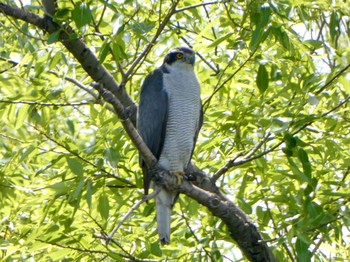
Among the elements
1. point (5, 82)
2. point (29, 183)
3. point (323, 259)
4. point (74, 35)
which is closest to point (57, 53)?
point (74, 35)

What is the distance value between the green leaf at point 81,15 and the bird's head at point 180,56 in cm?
185

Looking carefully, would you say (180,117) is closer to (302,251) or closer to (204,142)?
(204,142)

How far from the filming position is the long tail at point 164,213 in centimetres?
507

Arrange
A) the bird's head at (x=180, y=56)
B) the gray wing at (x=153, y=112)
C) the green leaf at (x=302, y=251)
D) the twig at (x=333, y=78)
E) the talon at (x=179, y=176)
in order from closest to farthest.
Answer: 1. the green leaf at (x=302, y=251)
2. the twig at (x=333, y=78)
3. the talon at (x=179, y=176)
4. the gray wing at (x=153, y=112)
5. the bird's head at (x=180, y=56)

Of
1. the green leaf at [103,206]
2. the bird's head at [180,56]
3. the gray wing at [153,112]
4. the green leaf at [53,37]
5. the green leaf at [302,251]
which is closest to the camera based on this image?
the green leaf at [53,37]

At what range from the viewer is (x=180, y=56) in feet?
19.1

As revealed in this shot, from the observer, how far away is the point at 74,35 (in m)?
4.20

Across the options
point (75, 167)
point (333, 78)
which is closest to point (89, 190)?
point (75, 167)

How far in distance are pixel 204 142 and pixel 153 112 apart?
1.83 feet

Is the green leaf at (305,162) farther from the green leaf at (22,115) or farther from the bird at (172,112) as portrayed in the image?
the green leaf at (22,115)

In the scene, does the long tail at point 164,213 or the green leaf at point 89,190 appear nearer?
the green leaf at point 89,190

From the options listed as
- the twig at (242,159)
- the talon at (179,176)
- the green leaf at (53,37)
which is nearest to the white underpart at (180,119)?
the talon at (179,176)

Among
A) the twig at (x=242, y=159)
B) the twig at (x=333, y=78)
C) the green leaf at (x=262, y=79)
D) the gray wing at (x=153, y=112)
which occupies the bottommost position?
the twig at (x=242, y=159)

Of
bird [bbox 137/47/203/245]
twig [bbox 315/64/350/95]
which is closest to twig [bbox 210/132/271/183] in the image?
twig [bbox 315/64/350/95]
